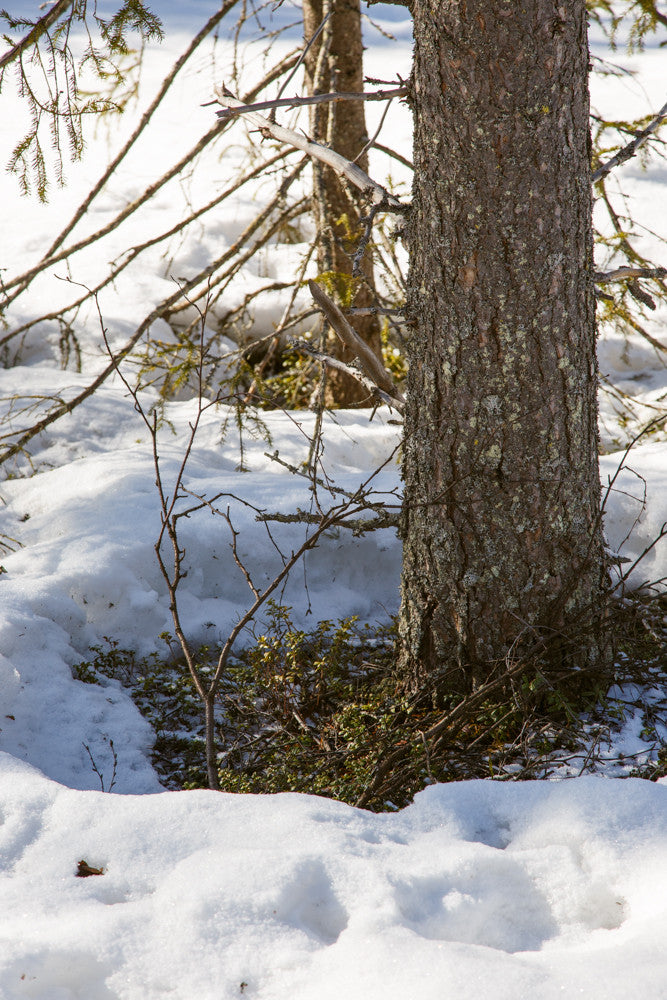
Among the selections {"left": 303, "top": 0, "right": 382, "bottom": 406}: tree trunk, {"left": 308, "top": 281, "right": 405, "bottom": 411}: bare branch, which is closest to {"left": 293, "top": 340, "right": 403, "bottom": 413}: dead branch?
{"left": 308, "top": 281, "right": 405, "bottom": 411}: bare branch

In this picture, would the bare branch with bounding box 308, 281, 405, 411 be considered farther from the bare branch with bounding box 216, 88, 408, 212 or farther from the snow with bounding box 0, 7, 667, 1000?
the snow with bounding box 0, 7, 667, 1000

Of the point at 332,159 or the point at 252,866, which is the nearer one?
the point at 252,866

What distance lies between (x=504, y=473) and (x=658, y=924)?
1.39 m

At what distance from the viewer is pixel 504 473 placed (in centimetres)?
239

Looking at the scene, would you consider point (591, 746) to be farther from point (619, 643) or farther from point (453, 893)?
point (453, 893)

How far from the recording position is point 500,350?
2.30m

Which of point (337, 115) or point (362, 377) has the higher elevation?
point (337, 115)

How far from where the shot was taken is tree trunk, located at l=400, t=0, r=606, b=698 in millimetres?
2150

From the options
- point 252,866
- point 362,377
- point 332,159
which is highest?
point 332,159

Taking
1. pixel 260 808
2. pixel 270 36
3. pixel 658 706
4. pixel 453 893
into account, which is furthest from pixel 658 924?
pixel 270 36


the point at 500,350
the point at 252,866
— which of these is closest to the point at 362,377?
the point at 500,350

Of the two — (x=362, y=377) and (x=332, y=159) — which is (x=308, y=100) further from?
(x=362, y=377)

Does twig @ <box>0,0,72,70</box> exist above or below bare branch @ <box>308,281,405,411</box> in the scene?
above

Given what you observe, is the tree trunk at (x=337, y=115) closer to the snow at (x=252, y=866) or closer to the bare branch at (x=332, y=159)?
the bare branch at (x=332, y=159)
